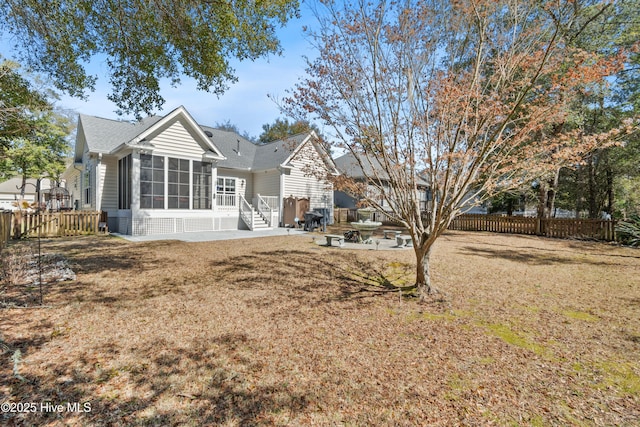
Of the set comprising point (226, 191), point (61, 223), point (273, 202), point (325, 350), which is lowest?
point (325, 350)

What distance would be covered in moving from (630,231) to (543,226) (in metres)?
4.55

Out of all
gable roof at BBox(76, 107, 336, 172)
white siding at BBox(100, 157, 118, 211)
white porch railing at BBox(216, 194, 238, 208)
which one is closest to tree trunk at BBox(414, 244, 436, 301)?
gable roof at BBox(76, 107, 336, 172)

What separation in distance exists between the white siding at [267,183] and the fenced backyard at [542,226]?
7107 millimetres

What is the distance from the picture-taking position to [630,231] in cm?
1113

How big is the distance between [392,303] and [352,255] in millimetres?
3865

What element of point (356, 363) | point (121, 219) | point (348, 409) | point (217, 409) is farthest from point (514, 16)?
point (121, 219)

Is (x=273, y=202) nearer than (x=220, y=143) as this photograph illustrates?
Yes

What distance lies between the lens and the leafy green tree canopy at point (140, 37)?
6719mm

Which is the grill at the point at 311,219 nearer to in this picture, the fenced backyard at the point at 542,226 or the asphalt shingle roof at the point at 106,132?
the fenced backyard at the point at 542,226

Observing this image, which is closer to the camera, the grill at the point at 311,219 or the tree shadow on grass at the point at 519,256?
the tree shadow on grass at the point at 519,256

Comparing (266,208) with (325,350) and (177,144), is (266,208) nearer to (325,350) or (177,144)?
(177,144)

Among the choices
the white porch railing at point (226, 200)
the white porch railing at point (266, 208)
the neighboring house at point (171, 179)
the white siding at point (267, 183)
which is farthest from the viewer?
the white siding at point (267, 183)

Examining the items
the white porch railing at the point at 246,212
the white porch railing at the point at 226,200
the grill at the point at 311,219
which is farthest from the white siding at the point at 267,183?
the grill at the point at 311,219

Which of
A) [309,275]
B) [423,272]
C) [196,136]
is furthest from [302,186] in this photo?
[423,272]
